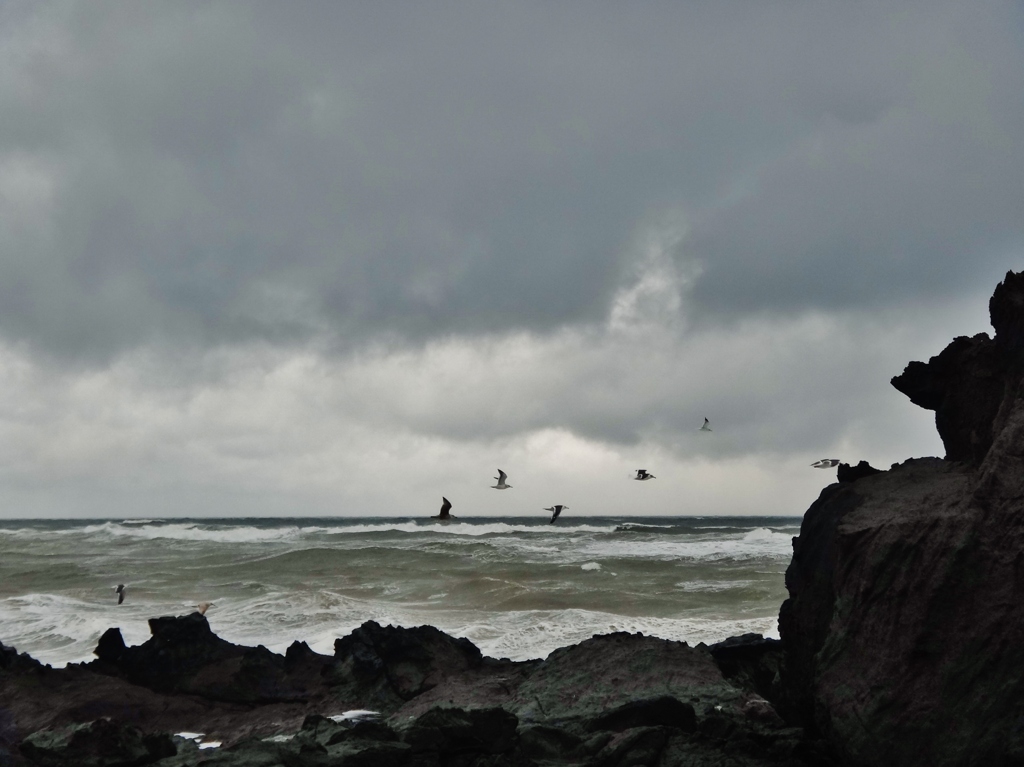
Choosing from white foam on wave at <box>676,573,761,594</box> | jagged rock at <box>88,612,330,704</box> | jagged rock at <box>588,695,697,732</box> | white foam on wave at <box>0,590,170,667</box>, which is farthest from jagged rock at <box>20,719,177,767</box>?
white foam on wave at <box>676,573,761,594</box>

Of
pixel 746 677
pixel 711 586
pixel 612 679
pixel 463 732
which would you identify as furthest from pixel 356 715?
pixel 711 586

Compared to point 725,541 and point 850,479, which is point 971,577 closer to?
point 850,479

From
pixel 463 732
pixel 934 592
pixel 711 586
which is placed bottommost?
pixel 711 586

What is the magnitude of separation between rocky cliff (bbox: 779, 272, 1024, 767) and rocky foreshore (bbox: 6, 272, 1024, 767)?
0.04 feet

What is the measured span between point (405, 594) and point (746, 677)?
1113 cm

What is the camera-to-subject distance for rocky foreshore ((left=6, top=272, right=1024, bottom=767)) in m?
4.35

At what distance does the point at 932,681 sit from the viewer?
172 inches

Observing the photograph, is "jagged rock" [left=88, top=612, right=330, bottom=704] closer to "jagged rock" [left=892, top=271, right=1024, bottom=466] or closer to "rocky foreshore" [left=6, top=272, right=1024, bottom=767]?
"rocky foreshore" [left=6, top=272, right=1024, bottom=767]

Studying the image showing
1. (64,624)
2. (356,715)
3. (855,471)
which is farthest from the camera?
(64,624)

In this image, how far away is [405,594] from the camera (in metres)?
17.2

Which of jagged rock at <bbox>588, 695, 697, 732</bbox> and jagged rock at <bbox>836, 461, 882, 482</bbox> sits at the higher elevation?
jagged rock at <bbox>836, 461, 882, 482</bbox>

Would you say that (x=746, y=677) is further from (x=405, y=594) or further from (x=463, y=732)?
(x=405, y=594)

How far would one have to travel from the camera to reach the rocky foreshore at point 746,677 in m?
4.35

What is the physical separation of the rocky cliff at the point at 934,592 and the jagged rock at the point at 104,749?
4.35 m
